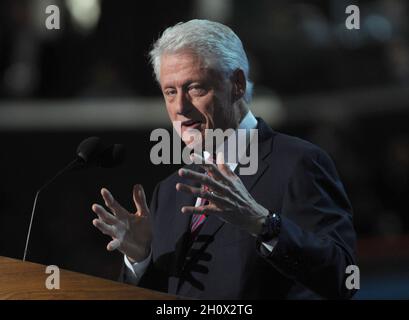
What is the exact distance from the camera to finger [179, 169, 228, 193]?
1635 millimetres

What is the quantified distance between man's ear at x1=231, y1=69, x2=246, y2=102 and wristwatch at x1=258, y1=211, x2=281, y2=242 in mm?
451

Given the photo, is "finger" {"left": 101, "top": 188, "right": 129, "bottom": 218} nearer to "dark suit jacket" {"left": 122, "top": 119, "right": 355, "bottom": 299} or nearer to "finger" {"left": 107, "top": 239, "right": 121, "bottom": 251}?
"finger" {"left": 107, "top": 239, "right": 121, "bottom": 251}

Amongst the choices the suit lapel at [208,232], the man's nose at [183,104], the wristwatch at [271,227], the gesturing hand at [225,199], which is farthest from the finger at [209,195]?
the man's nose at [183,104]

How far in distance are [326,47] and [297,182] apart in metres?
4.09

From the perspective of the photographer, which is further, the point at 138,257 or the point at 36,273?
the point at 138,257

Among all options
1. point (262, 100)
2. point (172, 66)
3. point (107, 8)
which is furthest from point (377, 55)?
point (172, 66)

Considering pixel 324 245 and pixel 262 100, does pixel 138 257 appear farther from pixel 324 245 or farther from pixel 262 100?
pixel 262 100

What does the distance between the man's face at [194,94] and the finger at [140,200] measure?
166 mm

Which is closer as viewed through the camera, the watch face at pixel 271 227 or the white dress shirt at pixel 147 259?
the watch face at pixel 271 227

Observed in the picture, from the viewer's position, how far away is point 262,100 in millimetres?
5586

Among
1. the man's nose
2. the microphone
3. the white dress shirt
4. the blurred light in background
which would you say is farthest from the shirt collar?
the blurred light in background

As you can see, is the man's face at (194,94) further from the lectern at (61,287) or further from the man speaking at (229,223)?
the lectern at (61,287)

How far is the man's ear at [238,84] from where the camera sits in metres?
2.13

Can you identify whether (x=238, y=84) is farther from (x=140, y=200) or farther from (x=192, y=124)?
(x=140, y=200)
